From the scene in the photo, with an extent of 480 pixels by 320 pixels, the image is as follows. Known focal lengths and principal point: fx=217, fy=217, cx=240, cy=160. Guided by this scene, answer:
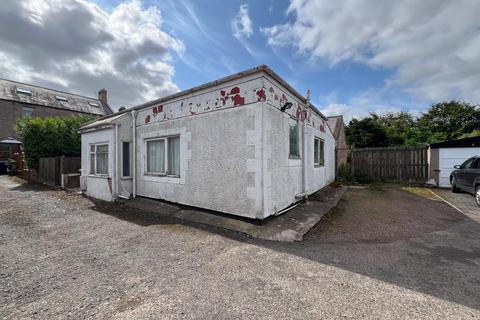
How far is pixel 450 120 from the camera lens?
26812 mm

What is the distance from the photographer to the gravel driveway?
2402 mm

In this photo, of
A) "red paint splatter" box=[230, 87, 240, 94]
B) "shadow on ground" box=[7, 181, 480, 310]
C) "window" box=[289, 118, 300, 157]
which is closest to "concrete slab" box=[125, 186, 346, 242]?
"shadow on ground" box=[7, 181, 480, 310]

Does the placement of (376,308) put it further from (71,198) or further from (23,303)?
(71,198)

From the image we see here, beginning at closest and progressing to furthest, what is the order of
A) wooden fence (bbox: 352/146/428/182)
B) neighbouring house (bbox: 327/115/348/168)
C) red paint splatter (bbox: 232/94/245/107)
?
red paint splatter (bbox: 232/94/245/107)
wooden fence (bbox: 352/146/428/182)
neighbouring house (bbox: 327/115/348/168)

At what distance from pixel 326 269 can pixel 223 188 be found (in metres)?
3.01

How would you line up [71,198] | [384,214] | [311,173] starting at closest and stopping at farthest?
[384,214] → [311,173] → [71,198]

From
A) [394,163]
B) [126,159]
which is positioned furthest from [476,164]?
[126,159]

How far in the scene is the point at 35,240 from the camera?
4.58m

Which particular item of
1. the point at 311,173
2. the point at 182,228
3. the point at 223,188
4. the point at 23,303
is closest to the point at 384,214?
the point at 311,173

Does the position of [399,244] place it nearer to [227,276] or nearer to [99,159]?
[227,276]

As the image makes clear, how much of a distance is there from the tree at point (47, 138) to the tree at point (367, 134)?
907 inches

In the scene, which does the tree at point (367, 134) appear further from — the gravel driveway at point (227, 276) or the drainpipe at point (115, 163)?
the drainpipe at point (115, 163)

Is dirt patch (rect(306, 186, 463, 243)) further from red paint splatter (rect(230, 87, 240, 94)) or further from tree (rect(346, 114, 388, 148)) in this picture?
tree (rect(346, 114, 388, 148))

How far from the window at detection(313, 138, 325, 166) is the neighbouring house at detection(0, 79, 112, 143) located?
89.1 feet
